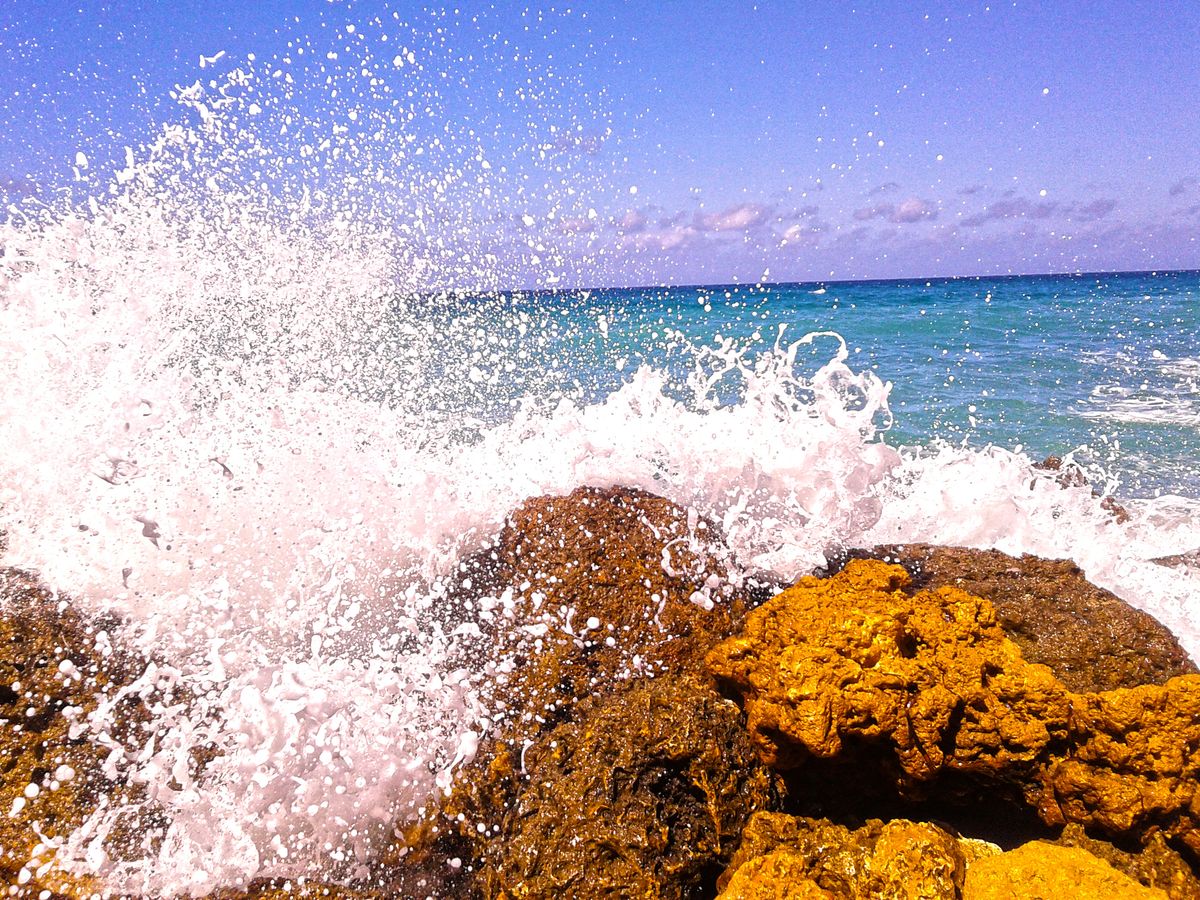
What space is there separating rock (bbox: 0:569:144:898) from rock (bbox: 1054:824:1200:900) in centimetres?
298

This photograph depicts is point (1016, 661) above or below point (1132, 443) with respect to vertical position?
above

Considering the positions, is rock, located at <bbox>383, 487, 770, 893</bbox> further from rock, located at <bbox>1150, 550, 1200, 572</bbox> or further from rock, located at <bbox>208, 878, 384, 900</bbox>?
rock, located at <bbox>1150, 550, 1200, 572</bbox>

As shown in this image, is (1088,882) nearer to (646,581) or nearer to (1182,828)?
(1182,828)

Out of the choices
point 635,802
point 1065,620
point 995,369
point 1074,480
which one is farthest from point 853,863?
point 995,369

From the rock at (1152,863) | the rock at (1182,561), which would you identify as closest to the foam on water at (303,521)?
the rock at (1182,561)

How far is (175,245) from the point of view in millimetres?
5453

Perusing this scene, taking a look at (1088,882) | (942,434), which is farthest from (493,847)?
(942,434)

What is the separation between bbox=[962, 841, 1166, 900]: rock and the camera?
1.52 meters

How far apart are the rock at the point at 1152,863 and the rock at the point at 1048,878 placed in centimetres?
26

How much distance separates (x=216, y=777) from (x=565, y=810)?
126 cm

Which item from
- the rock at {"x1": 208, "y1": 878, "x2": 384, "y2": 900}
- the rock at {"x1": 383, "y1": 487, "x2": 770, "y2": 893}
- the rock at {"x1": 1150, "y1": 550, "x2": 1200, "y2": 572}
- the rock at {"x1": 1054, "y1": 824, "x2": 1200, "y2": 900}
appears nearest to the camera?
the rock at {"x1": 1054, "y1": 824, "x2": 1200, "y2": 900}

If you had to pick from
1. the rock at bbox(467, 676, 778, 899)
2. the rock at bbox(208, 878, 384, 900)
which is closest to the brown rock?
the rock at bbox(467, 676, 778, 899)

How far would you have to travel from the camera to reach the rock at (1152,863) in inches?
71.2

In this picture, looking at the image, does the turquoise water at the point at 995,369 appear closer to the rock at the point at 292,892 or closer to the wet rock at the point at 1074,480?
the wet rock at the point at 1074,480
